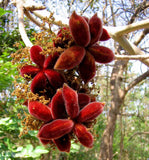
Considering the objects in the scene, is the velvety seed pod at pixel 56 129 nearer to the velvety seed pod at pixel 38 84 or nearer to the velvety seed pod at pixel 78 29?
the velvety seed pod at pixel 38 84

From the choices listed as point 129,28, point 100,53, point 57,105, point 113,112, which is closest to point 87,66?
point 100,53

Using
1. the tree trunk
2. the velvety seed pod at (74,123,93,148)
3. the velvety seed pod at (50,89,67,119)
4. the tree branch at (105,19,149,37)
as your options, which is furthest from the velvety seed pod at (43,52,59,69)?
the tree trunk

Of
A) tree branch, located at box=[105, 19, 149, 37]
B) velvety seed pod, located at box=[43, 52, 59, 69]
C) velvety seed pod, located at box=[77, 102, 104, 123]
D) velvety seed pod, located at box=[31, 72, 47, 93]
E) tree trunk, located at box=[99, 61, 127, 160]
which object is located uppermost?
tree branch, located at box=[105, 19, 149, 37]

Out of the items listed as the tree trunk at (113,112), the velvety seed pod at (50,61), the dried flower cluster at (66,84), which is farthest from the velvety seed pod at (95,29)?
the tree trunk at (113,112)

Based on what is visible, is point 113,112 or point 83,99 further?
point 113,112

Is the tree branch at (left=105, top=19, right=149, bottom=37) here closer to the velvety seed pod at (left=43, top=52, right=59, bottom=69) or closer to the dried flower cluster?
the dried flower cluster

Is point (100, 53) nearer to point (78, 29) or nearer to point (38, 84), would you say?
point (78, 29)
